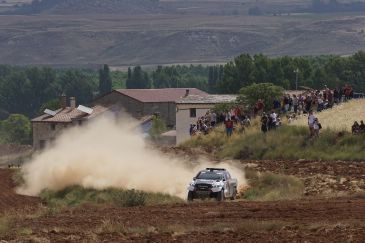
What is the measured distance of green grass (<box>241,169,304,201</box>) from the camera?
47784mm

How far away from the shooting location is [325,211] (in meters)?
34.9

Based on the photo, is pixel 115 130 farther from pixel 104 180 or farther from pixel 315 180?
pixel 315 180

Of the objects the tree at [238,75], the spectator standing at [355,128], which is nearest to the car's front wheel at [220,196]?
the spectator standing at [355,128]

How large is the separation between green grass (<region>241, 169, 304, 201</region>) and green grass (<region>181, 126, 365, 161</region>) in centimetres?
622

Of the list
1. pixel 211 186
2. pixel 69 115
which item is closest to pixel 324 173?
pixel 211 186

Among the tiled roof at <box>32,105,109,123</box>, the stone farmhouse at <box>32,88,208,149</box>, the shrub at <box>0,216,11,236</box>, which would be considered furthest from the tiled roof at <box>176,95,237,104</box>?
the shrub at <box>0,216,11,236</box>

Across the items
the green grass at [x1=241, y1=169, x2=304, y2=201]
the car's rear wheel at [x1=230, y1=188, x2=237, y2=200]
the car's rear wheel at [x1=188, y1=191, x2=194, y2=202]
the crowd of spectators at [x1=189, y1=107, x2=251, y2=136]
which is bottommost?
the crowd of spectators at [x1=189, y1=107, x2=251, y2=136]

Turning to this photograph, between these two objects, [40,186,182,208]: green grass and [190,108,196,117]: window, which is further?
[190,108,196,117]: window

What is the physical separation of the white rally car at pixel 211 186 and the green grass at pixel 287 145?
40.1 feet

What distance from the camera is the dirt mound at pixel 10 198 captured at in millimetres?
47312

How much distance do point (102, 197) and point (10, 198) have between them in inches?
167

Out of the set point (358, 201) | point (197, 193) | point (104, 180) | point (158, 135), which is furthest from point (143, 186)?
point (158, 135)

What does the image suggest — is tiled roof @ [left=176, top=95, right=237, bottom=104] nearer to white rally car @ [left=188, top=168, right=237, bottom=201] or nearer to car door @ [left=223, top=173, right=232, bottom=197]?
car door @ [left=223, top=173, right=232, bottom=197]

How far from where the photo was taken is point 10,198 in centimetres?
5219
